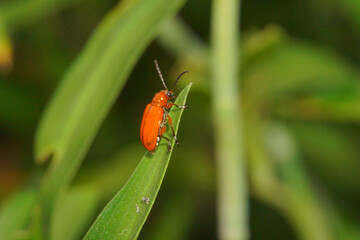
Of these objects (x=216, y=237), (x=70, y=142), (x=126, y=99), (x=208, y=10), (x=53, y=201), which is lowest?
(x=53, y=201)

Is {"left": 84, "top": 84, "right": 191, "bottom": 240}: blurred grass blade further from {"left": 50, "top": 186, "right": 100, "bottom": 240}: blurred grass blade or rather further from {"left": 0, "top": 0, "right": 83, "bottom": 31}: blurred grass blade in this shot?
{"left": 0, "top": 0, "right": 83, "bottom": 31}: blurred grass blade

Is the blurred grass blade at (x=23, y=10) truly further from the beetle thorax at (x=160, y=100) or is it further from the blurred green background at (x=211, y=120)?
the beetle thorax at (x=160, y=100)

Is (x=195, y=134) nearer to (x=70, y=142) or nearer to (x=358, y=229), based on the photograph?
(x=358, y=229)

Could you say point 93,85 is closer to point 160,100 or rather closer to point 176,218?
point 160,100

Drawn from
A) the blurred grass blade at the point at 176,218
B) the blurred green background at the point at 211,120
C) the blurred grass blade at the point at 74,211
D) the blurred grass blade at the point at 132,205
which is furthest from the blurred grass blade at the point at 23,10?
the blurred grass blade at the point at 132,205

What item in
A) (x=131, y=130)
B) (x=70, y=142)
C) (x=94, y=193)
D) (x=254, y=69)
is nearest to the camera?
(x=70, y=142)

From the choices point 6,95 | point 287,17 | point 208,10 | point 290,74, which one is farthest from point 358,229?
point 6,95
